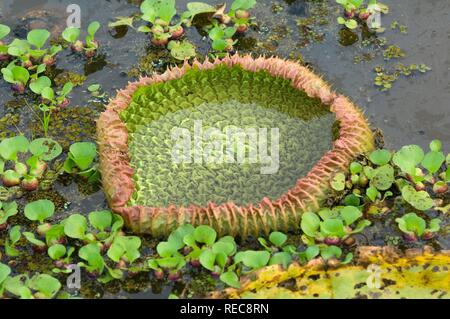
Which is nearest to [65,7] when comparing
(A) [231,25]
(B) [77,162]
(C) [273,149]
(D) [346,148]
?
(A) [231,25]

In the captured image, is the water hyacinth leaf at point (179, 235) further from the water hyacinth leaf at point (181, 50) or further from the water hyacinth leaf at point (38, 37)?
the water hyacinth leaf at point (38, 37)

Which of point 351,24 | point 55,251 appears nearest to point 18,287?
point 55,251

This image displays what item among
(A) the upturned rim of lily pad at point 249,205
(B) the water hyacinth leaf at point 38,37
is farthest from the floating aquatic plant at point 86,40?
(A) the upturned rim of lily pad at point 249,205

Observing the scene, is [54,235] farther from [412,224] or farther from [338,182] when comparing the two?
[412,224]

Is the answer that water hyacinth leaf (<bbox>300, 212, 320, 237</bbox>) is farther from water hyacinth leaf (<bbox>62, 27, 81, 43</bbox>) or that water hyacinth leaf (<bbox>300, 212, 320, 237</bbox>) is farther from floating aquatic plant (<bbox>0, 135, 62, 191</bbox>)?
water hyacinth leaf (<bbox>62, 27, 81, 43</bbox>)
